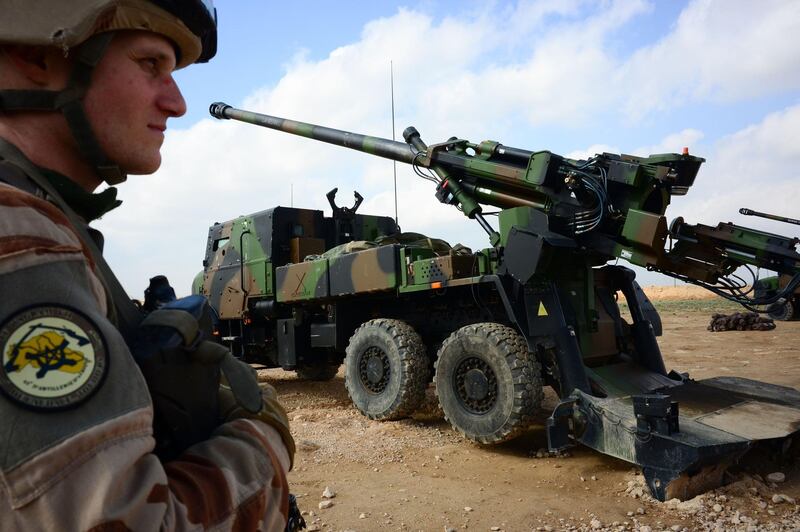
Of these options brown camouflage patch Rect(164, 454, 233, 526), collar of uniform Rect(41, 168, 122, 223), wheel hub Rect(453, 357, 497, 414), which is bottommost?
wheel hub Rect(453, 357, 497, 414)

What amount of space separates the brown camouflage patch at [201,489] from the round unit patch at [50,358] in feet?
0.69

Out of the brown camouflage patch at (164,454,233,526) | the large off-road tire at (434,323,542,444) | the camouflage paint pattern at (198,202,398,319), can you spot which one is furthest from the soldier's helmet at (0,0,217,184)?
the camouflage paint pattern at (198,202,398,319)

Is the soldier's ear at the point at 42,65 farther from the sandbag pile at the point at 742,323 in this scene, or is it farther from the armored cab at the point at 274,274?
the sandbag pile at the point at 742,323

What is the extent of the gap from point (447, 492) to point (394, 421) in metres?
2.11

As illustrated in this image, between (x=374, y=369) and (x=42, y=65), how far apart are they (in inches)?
210

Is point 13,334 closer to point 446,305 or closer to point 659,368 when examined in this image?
point 446,305

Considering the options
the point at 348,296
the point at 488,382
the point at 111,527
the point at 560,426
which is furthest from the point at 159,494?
the point at 348,296

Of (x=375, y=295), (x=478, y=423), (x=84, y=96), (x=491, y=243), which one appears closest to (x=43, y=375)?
(x=84, y=96)

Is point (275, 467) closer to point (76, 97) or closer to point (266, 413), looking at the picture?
point (266, 413)

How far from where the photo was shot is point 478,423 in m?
5.00

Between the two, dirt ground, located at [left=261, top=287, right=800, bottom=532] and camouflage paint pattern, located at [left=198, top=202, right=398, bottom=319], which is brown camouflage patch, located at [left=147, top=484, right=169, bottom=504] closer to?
dirt ground, located at [left=261, top=287, right=800, bottom=532]

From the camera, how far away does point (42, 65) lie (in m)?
1.03

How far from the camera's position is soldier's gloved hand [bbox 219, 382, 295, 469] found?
42.3 inches

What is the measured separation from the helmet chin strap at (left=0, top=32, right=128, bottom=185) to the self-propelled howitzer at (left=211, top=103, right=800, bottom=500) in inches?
146
